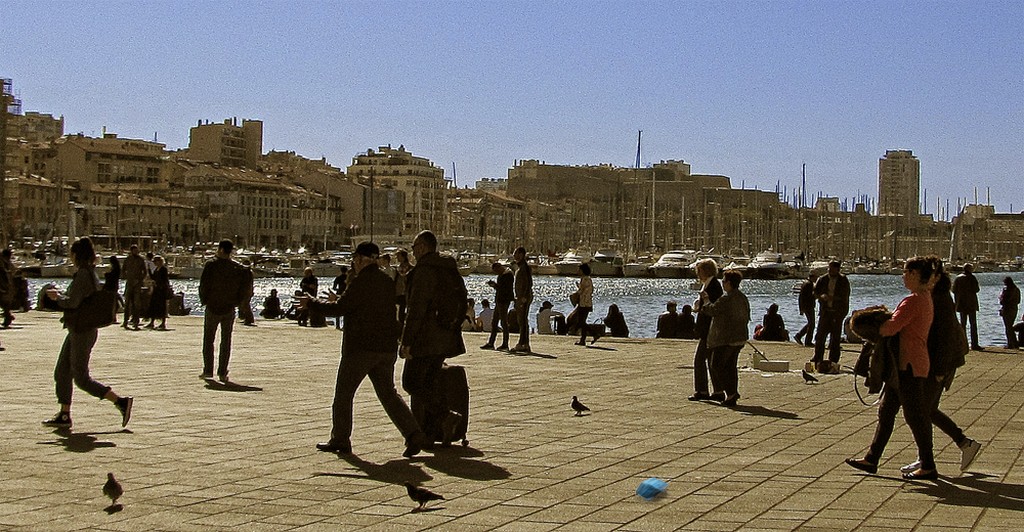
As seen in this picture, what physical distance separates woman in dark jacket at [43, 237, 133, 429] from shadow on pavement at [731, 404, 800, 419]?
5584 millimetres

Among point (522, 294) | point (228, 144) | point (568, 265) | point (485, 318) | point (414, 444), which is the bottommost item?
point (414, 444)

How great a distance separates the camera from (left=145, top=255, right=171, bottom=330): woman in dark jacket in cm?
2455

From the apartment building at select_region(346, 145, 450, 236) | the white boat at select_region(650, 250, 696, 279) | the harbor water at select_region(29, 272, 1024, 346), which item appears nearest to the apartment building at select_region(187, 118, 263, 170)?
Result: the apartment building at select_region(346, 145, 450, 236)

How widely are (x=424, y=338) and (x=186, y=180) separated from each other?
14560 centimetres

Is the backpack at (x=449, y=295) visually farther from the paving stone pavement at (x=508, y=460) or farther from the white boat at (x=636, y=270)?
the white boat at (x=636, y=270)

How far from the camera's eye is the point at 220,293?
1553 centimetres

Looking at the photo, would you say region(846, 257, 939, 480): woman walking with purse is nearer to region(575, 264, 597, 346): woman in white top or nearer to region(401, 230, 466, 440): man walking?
region(401, 230, 466, 440): man walking

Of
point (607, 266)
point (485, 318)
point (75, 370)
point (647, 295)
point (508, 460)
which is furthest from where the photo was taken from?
point (607, 266)

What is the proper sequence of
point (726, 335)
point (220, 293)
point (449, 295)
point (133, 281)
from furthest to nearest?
point (133, 281) → point (220, 293) → point (726, 335) → point (449, 295)

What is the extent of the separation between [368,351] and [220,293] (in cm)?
590

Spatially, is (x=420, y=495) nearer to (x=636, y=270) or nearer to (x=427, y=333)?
(x=427, y=333)

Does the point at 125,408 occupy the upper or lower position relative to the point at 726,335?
lower

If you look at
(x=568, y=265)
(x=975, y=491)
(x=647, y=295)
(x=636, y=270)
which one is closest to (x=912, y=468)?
(x=975, y=491)

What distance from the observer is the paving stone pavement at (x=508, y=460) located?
309 inches
